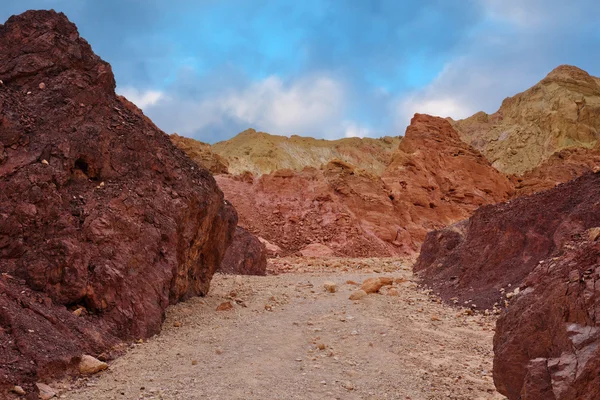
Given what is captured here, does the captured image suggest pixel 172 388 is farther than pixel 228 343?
No

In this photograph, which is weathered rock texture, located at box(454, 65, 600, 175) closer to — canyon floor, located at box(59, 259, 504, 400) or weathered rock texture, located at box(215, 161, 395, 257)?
weathered rock texture, located at box(215, 161, 395, 257)

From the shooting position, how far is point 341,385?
5441 millimetres

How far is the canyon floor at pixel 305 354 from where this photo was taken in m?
5.21

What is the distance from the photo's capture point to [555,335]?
3.65 m

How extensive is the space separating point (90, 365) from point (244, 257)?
12312mm

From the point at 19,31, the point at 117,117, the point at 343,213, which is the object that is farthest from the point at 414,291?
the point at 343,213

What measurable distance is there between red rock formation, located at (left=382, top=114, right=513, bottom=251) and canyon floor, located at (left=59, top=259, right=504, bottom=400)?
2174cm

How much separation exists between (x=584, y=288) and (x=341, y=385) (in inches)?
114

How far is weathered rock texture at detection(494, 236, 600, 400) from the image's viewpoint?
324 cm

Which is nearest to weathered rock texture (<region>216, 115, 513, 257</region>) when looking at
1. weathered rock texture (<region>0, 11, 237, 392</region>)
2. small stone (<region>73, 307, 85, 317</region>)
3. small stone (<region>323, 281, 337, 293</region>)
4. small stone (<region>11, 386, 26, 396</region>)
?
small stone (<region>323, 281, 337, 293</region>)

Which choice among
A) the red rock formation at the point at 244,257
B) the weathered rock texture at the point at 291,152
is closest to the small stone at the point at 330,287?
the red rock formation at the point at 244,257

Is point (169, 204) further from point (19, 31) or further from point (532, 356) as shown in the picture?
point (532, 356)

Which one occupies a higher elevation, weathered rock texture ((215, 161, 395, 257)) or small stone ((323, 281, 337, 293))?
weathered rock texture ((215, 161, 395, 257))

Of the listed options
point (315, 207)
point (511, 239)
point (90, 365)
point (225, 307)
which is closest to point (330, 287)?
point (225, 307)
